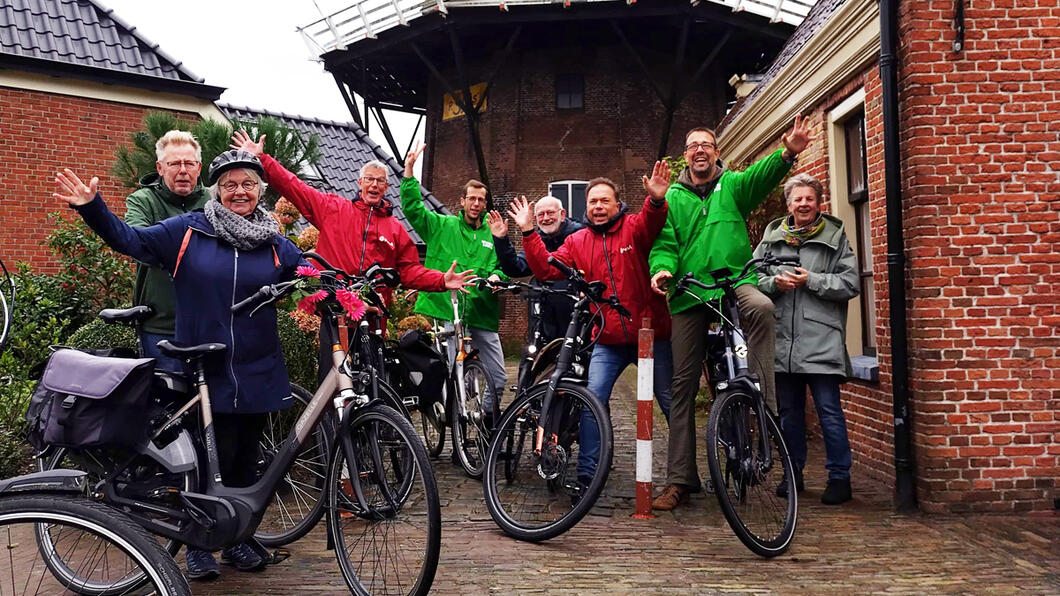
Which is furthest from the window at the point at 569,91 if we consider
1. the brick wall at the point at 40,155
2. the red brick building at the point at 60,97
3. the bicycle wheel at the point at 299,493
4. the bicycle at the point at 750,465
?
the bicycle wheel at the point at 299,493

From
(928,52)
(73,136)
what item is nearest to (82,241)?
(73,136)

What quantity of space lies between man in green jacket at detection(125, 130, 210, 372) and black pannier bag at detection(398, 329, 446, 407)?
1.71 m

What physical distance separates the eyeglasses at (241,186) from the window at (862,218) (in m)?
5.06

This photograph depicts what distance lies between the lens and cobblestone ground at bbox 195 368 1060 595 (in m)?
3.38

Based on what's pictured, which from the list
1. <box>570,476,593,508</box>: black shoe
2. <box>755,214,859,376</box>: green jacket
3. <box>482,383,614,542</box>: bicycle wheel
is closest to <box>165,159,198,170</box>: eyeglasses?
<box>482,383,614,542</box>: bicycle wheel

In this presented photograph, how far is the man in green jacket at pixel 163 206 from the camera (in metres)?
3.79

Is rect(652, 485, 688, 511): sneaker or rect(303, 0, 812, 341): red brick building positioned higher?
rect(303, 0, 812, 341): red brick building

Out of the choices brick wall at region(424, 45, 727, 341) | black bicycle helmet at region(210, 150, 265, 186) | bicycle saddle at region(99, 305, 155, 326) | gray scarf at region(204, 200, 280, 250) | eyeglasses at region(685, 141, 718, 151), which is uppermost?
brick wall at region(424, 45, 727, 341)

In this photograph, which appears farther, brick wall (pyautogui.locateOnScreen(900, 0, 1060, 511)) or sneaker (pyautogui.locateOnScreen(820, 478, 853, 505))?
sneaker (pyautogui.locateOnScreen(820, 478, 853, 505))

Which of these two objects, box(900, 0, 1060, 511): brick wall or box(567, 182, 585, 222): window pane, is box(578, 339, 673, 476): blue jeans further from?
box(567, 182, 585, 222): window pane

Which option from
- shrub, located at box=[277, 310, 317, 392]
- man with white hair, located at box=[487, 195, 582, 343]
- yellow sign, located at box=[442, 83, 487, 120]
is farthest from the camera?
yellow sign, located at box=[442, 83, 487, 120]

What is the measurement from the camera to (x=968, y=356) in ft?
15.6

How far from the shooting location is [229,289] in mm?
3383

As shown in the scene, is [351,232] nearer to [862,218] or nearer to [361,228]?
[361,228]
